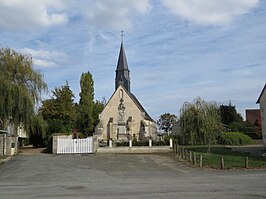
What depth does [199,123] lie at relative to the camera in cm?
3331

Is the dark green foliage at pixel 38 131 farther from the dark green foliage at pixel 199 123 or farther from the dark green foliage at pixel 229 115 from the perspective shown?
the dark green foliage at pixel 229 115

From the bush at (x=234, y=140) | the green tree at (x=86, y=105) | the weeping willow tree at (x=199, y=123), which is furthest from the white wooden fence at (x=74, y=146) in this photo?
the green tree at (x=86, y=105)

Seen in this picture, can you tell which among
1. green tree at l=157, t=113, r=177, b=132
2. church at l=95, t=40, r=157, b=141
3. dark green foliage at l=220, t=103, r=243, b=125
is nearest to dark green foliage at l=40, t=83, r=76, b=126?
church at l=95, t=40, r=157, b=141

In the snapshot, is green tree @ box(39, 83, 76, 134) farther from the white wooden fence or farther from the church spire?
the church spire

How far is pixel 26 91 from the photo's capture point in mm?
34562

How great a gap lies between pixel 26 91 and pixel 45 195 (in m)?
24.6

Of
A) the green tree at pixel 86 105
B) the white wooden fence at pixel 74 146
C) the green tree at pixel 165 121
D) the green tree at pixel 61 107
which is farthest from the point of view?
the green tree at pixel 165 121

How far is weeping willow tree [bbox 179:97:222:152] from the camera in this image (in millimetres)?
33156

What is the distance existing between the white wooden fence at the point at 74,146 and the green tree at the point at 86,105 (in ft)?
83.4

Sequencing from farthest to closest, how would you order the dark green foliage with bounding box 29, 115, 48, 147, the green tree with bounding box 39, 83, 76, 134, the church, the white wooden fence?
1. the church
2. the green tree with bounding box 39, 83, 76, 134
3. the dark green foliage with bounding box 29, 115, 48, 147
4. the white wooden fence

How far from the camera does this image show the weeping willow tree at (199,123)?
33.2 m

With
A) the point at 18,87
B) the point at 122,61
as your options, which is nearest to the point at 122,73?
the point at 122,61

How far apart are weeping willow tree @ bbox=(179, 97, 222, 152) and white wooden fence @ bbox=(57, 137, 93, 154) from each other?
9.44m

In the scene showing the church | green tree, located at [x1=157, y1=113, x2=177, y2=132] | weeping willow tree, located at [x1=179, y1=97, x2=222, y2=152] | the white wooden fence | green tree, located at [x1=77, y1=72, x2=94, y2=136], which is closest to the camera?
weeping willow tree, located at [x1=179, y1=97, x2=222, y2=152]
